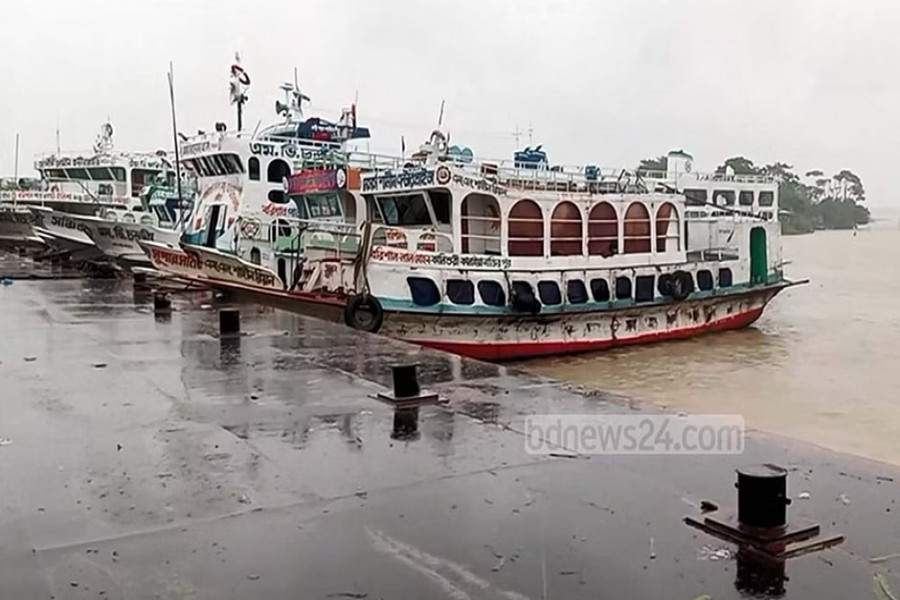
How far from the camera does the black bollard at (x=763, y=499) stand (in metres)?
3.02

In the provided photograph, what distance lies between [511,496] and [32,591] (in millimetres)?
1770

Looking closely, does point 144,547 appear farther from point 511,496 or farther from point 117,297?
point 117,297

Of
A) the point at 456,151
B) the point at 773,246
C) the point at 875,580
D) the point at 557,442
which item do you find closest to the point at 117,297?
the point at 456,151

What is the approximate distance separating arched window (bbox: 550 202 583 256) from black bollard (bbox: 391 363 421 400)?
39.0 ft

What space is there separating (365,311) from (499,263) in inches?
111

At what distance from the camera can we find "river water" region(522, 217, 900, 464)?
1240cm

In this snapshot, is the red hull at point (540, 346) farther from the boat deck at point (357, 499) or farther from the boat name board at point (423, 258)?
the boat deck at point (357, 499)

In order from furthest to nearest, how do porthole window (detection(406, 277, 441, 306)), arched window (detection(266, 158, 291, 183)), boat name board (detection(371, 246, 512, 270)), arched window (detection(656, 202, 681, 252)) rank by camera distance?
arched window (detection(266, 158, 291, 183))
arched window (detection(656, 202, 681, 252))
boat name board (detection(371, 246, 512, 270))
porthole window (detection(406, 277, 441, 306))

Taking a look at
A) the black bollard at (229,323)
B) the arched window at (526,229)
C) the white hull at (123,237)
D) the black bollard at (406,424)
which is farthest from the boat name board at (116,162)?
the black bollard at (406,424)

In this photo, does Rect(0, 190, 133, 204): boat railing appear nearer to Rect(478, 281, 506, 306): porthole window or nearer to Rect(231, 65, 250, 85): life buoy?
Rect(231, 65, 250, 85): life buoy

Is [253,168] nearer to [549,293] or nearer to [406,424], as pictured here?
[549,293]

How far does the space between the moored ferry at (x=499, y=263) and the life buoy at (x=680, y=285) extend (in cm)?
3

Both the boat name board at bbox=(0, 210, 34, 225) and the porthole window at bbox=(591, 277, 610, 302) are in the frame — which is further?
the boat name board at bbox=(0, 210, 34, 225)

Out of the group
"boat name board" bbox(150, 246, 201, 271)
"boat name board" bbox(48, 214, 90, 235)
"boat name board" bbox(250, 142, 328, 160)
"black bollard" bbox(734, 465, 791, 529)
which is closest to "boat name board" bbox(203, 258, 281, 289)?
"boat name board" bbox(150, 246, 201, 271)
